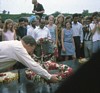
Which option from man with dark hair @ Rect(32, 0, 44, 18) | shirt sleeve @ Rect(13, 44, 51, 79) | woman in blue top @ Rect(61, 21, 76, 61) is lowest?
woman in blue top @ Rect(61, 21, 76, 61)

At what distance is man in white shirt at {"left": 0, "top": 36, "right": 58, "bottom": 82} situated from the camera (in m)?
5.23

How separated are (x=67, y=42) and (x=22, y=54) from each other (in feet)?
16.1

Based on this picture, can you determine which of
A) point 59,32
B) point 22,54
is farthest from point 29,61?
point 59,32

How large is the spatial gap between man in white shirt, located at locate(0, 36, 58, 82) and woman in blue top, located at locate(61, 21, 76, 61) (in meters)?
4.28

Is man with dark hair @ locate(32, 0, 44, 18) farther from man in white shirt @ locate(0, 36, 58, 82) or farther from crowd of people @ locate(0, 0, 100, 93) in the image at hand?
man in white shirt @ locate(0, 36, 58, 82)

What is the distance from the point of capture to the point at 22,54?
17.2 feet

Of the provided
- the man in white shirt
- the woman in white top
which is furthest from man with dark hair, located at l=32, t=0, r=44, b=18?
the man in white shirt

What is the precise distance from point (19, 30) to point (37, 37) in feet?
2.13

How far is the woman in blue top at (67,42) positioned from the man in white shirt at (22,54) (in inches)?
169

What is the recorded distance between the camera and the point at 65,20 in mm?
9602

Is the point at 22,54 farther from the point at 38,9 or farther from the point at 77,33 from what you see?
the point at 38,9

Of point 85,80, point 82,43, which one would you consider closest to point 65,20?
point 82,43

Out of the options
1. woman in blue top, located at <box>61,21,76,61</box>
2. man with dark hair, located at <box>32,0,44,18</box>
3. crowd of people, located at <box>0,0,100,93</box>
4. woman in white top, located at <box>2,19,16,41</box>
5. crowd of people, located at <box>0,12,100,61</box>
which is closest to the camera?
woman in white top, located at <box>2,19,16,41</box>

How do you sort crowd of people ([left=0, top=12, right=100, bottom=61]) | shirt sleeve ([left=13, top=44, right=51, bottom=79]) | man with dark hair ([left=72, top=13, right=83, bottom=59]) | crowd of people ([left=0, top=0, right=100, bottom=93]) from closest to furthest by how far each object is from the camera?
1. shirt sleeve ([left=13, top=44, right=51, bottom=79])
2. crowd of people ([left=0, top=0, right=100, bottom=93])
3. crowd of people ([left=0, top=12, right=100, bottom=61])
4. man with dark hair ([left=72, top=13, right=83, bottom=59])
